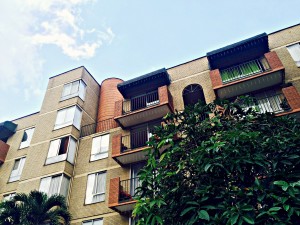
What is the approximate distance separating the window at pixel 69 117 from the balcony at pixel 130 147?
160 inches

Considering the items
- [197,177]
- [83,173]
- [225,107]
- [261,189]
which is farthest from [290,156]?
[83,173]

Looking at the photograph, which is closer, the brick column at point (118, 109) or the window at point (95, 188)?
the window at point (95, 188)

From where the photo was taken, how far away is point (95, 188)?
585 inches

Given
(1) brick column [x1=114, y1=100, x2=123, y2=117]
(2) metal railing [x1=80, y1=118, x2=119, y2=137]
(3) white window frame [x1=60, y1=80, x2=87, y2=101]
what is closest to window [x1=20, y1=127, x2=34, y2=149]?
(3) white window frame [x1=60, y1=80, x2=87, y2=101]

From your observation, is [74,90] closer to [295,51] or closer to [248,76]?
[248,76]

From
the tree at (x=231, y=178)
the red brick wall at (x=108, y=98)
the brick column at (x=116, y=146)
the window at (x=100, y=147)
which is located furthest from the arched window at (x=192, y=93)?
the tree at (x=231, y=178)

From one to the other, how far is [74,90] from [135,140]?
706 centimetres

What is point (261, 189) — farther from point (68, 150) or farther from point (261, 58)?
point (68, 150)

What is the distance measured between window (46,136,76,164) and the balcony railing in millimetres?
10251

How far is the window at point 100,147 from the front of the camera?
1625 cm

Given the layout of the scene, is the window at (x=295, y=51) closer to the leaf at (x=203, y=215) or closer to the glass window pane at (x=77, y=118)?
the leaf at (x=203, y=215)

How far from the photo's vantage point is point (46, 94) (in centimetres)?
2089

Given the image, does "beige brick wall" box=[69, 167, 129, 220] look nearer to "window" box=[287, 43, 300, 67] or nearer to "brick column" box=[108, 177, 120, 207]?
"brick column" box=[108, 177, 120, 207]

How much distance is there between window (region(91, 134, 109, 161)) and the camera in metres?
16.2
